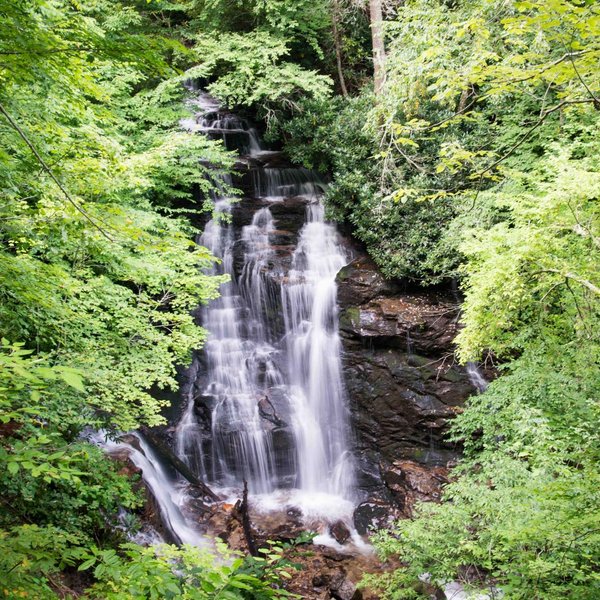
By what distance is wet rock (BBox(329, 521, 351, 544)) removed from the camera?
7.73 meters

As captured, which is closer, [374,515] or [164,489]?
[164,489]

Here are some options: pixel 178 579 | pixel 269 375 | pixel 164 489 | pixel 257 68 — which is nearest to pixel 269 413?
pixel 269 375

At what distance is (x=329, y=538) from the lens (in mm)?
7797

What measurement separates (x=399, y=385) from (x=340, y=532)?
3.14m

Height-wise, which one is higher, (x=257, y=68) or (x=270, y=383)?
(x=257, y=68)

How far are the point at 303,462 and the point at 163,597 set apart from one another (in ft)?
24.6

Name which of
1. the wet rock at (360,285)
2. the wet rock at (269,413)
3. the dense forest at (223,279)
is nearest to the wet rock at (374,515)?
the dense forest at (223,279)

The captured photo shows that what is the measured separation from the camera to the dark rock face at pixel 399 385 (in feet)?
29.1

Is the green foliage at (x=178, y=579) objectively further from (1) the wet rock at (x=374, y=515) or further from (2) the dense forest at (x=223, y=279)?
(1) the wet rock at (x=374, y=515)

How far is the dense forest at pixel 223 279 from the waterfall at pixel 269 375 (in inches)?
61.2

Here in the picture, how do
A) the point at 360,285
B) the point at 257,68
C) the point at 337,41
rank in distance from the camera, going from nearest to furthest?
the point at 360,285
the point at 257,68
the point at 337,41

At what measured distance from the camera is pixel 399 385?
948cm

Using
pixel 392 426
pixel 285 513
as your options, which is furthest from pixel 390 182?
pixel 285 513

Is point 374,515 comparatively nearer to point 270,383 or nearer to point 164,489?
point 270,383
